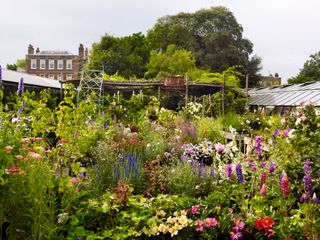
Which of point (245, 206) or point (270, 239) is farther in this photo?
point (245, 206)

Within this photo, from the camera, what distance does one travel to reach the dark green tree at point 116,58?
26116mm

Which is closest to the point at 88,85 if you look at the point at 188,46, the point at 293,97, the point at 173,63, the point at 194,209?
the point at 293,97

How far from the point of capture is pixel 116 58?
2656 centimetres

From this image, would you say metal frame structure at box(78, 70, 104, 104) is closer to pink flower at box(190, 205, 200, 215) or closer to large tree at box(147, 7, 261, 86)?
pink flower at box(190, 205, 200, 215)

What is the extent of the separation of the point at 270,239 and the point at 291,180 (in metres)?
0.61

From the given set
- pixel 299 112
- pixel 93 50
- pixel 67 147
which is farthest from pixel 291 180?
pixel 93 50

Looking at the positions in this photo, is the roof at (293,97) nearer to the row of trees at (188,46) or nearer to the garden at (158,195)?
the row of trees at (188,46)

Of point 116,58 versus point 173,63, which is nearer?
point 173,63

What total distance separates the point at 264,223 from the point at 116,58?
24639mm

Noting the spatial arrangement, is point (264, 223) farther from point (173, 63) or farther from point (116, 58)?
point (116, 58)

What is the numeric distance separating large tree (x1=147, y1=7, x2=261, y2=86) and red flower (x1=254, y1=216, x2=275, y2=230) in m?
23.9

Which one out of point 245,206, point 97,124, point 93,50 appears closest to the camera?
point 245,206

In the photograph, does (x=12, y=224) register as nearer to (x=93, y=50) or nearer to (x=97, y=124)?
(x=97, y=124)

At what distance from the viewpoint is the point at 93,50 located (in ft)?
88.2
